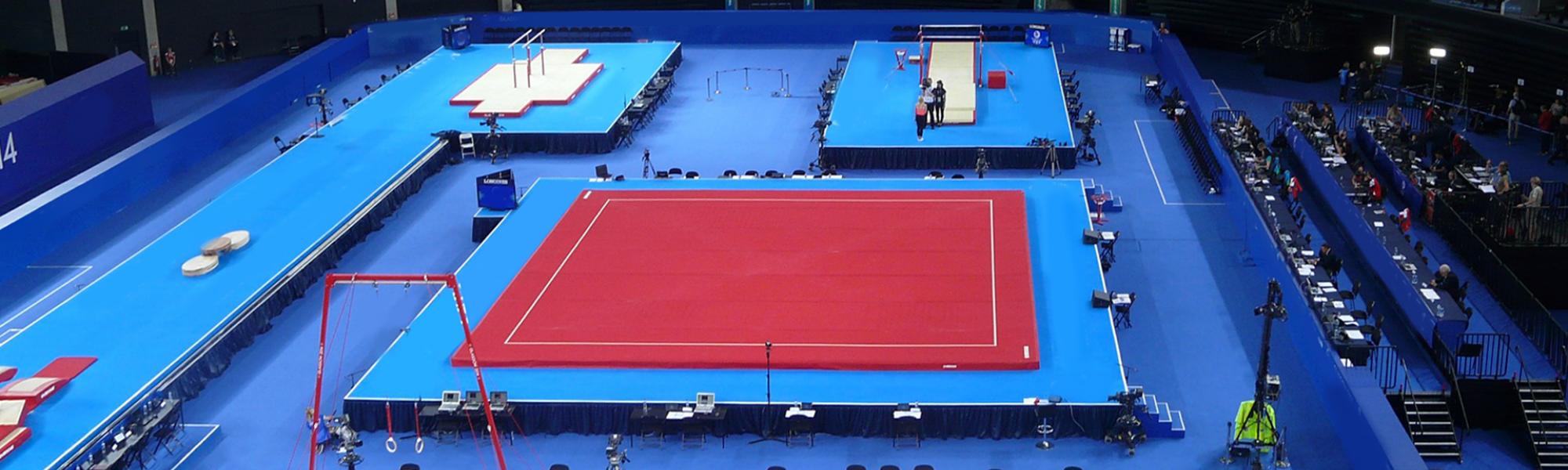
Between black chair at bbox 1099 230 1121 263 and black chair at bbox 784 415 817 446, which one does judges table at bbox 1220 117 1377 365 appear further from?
black chair at bbox 784 415 817 446

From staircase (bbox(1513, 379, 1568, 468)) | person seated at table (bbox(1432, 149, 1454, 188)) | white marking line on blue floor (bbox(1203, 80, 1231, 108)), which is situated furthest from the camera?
white marking line on blue floor (bbox(1203, 80, 1231, 108))

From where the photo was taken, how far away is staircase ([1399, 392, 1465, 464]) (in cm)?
2575

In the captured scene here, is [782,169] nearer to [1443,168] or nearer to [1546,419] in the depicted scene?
[1443,168]

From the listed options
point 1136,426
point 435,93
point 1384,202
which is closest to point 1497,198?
point 1384,202

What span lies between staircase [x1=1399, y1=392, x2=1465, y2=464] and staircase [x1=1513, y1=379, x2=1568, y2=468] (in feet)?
3.76

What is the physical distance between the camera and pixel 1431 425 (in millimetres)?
26016

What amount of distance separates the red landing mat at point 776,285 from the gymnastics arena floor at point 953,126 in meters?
4.55

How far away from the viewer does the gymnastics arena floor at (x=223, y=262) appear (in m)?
26.6

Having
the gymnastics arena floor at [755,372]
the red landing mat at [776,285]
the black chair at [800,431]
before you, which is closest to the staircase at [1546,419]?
the gymnastics arena floor at [755,372]

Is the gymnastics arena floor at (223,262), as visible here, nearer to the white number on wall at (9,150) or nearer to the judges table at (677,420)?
the white number on wall at (9,150)

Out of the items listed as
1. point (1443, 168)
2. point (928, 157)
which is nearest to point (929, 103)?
point (928, 157)

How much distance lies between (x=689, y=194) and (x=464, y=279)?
23.3 feet

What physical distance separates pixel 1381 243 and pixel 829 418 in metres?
13.0

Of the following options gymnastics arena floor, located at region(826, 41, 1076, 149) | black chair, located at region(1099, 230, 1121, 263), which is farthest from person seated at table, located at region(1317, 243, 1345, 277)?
gymnastics arena floor, located at region(826, 41, 1076, 149)
